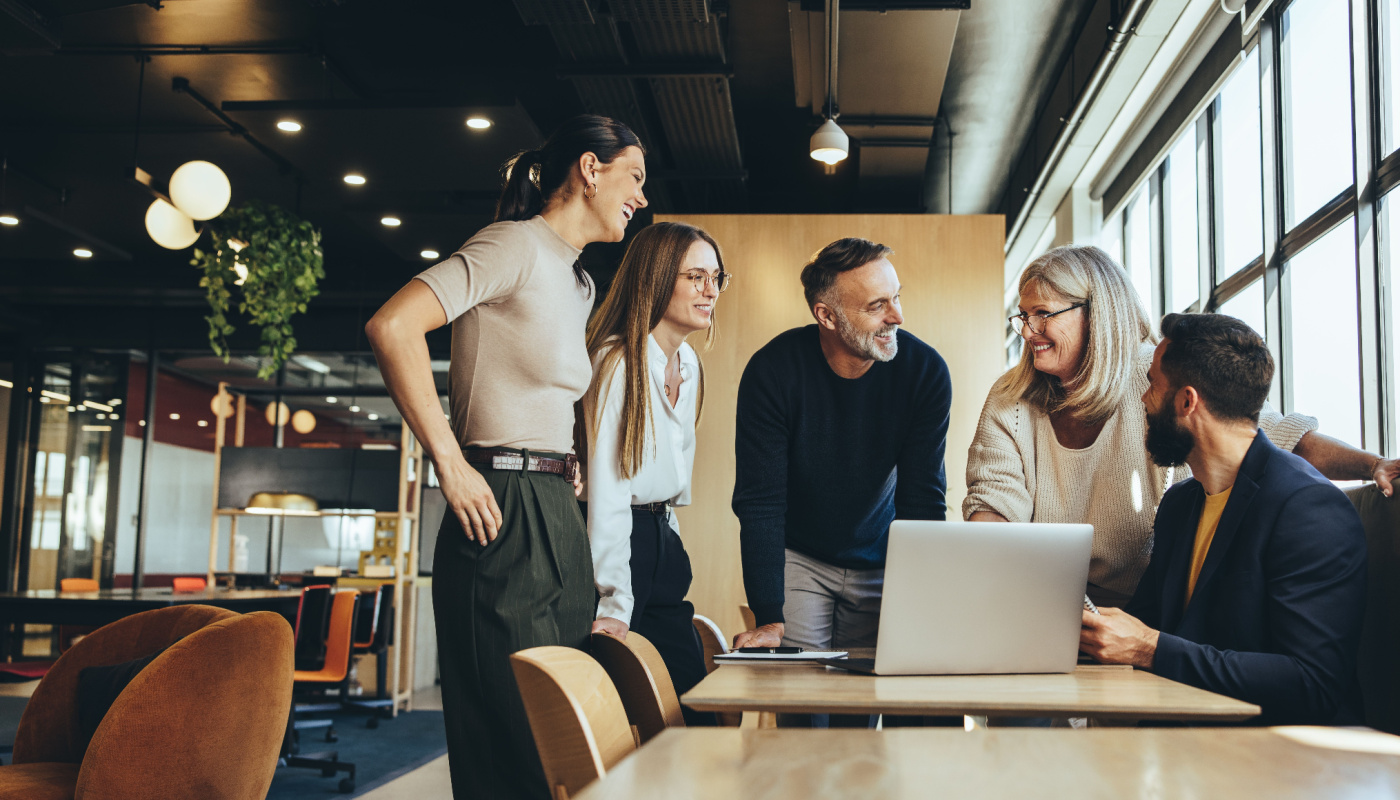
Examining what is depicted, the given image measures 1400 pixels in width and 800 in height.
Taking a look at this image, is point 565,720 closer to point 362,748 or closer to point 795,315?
point 795,315

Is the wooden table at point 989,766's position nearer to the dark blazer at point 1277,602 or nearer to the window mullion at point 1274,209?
the dark blazer at point 1277,602

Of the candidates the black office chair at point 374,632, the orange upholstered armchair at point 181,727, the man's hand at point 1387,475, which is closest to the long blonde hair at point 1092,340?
the man's hand at point 1387,475

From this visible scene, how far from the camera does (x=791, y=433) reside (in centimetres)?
245

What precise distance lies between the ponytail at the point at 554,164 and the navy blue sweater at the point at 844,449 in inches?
28.6

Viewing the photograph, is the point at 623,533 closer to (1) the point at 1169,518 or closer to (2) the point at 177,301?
(1) the point at 1169,518

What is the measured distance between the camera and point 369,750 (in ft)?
19.9

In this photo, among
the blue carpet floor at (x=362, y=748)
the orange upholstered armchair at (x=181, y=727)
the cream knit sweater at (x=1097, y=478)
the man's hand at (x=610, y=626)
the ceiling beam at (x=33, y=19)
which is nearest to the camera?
the man's hand at (x=610, y=626)

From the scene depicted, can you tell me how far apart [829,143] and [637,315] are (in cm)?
311

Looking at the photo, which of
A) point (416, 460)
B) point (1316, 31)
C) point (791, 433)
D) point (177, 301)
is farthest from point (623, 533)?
point (177, 301)

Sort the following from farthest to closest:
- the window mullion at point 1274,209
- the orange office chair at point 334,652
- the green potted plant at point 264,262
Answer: the orange office chair at point 334,652
the green potted plant at point 264,262
the window mullion at point 1274,209

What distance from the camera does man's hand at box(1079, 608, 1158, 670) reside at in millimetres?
1679

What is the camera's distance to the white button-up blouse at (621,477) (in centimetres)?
192

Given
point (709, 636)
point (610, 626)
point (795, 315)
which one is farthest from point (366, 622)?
point (610, 626)

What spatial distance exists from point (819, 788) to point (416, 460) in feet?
27.2
